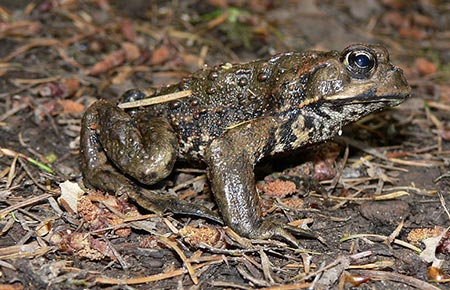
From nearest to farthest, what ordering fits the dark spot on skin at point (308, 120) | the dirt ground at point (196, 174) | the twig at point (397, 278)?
the twig at point (397, 278) < the dirt ground at point (196, 174) < the dark spot on skin at point (308, 120)

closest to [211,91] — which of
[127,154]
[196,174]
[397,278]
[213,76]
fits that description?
[213,76]

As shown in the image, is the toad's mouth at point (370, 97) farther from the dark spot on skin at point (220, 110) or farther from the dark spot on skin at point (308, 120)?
the dark spot on skin at point (220, 110)

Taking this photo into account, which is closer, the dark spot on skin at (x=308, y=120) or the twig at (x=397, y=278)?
the twig at (x=397, y=278)

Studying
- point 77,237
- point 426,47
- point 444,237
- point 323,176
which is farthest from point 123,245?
point 426,47

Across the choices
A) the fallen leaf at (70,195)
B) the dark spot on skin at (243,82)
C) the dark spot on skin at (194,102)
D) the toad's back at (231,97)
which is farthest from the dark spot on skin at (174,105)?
the fallen leaf at (70,195)

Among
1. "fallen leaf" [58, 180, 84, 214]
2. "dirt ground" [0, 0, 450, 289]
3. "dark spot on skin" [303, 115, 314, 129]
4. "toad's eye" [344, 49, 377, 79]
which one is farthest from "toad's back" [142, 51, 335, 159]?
"fallen leaf" [58, 180, 84, 214]

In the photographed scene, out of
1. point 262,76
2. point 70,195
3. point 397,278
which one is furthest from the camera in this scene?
point 262,76

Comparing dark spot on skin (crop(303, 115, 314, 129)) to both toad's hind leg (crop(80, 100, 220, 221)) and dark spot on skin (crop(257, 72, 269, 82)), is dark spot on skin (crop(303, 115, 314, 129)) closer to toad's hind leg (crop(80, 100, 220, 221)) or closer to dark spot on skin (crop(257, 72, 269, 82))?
dark spot on skin (crop(257, 72, 269, 82))

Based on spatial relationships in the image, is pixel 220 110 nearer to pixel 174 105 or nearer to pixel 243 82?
pixel 243 82
